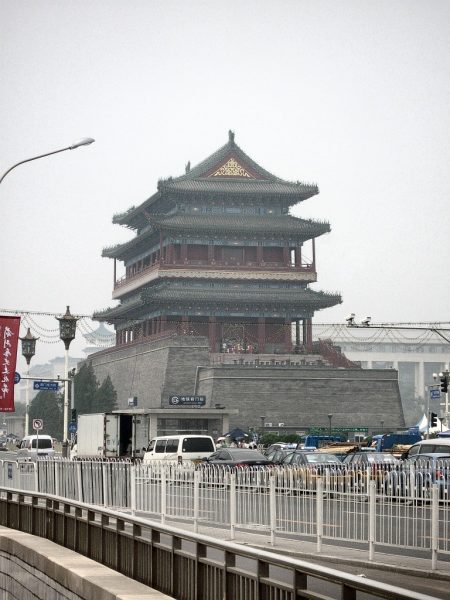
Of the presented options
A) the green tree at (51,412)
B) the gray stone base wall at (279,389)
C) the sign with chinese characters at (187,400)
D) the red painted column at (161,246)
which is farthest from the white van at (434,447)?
the green tree at (51,412)

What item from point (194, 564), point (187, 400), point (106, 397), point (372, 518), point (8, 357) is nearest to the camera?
point (194, 564)

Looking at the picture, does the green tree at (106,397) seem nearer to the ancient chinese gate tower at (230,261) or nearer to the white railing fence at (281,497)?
the ancient chinese gate tower at (230,261)

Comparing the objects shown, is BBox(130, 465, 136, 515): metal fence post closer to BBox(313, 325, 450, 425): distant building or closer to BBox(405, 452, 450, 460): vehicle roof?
BBox(405, 452, 450, 460): vehicle roof

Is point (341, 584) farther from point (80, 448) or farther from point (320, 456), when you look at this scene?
point (80, 448)

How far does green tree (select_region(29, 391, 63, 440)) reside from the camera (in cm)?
10850

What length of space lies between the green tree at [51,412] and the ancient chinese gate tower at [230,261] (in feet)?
34.2

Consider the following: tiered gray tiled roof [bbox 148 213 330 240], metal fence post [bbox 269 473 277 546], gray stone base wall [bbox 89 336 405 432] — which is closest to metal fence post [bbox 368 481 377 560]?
metal fence post [bbox 269 473 277 546]

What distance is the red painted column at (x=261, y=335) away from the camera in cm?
9832

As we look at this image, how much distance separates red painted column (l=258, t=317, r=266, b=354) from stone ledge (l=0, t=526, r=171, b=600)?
3092 inches

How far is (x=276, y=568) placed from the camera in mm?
9094

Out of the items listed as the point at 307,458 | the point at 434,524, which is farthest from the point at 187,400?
the point at 434,524

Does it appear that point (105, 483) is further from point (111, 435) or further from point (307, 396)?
point (307, 396)

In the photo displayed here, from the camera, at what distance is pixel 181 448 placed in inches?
1721

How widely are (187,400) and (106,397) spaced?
665 inches
